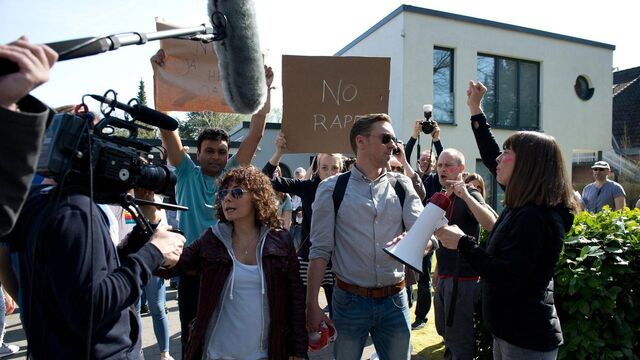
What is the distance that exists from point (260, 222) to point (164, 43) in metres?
1.53

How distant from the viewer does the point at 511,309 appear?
2.49 metres

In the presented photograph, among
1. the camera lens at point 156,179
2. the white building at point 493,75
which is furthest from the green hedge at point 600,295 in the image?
the white building at point 493,75

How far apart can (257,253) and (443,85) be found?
Result: 512 inches

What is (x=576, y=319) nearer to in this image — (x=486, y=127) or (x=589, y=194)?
(x=486, y=127)

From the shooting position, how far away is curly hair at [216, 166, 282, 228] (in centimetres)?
275

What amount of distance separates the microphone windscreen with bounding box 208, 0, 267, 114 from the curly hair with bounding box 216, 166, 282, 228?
91cm

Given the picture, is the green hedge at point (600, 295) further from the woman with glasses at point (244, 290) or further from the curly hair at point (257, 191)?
the curly hair at point (257, 191)

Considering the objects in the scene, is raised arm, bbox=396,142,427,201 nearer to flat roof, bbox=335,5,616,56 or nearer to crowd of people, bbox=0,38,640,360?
crowd of people, bbox=0,38,640,360

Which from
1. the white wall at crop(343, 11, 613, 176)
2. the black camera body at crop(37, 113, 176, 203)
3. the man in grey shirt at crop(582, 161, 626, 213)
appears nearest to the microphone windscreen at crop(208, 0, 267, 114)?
the black camera body at crop(37, 113, 176, 203)

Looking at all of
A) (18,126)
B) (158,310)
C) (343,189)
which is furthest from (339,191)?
(158,310)

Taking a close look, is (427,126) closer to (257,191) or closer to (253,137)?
(253,137)

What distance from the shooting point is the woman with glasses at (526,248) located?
2.39 metres

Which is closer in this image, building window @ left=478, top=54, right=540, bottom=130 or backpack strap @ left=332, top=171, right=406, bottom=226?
backpack strap @ left=332, top=171, right=406, bottom=226

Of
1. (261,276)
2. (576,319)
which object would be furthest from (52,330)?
(576,319)
